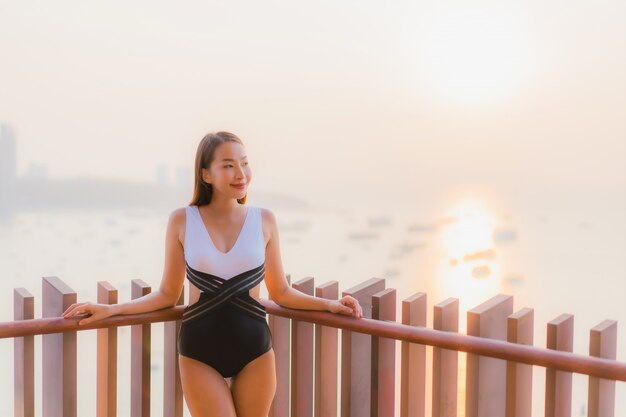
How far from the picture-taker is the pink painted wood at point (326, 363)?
2146 millimetres

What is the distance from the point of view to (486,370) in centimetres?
182

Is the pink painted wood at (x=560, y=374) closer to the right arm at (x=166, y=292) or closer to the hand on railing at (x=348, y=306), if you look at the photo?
the hand on railing at (x=348, y=306)

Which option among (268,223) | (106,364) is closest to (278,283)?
(268,223)

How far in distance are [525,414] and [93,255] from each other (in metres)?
3.01

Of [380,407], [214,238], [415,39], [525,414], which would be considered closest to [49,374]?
[214,238]

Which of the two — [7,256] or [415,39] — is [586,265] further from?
[7,256]

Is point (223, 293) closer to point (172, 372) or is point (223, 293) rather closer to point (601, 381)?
point (172, 372)

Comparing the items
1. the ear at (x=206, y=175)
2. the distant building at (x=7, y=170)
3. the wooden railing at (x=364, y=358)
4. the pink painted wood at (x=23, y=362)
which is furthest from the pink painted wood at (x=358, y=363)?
the distant building at (x=7, y=170)

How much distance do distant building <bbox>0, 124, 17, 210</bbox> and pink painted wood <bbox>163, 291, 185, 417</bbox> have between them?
1.76 metres

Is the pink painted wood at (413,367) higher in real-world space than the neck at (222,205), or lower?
lower

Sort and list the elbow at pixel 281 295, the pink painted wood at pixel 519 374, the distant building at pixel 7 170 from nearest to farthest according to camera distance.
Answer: the pink painted wood at pixel 519 374, the elbow at pixel 281 295, the distant building at pixel 7 170

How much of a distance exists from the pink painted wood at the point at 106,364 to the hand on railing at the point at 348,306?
70 centimetres

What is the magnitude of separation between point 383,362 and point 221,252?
613mm

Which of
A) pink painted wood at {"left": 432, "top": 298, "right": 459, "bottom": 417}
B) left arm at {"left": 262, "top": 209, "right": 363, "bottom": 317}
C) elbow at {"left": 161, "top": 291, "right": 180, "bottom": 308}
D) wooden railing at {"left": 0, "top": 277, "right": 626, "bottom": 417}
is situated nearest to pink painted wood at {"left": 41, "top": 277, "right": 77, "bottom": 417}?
wooden railing at {"left": 0, "top": 277, "right": 626, "bottom": 417}
